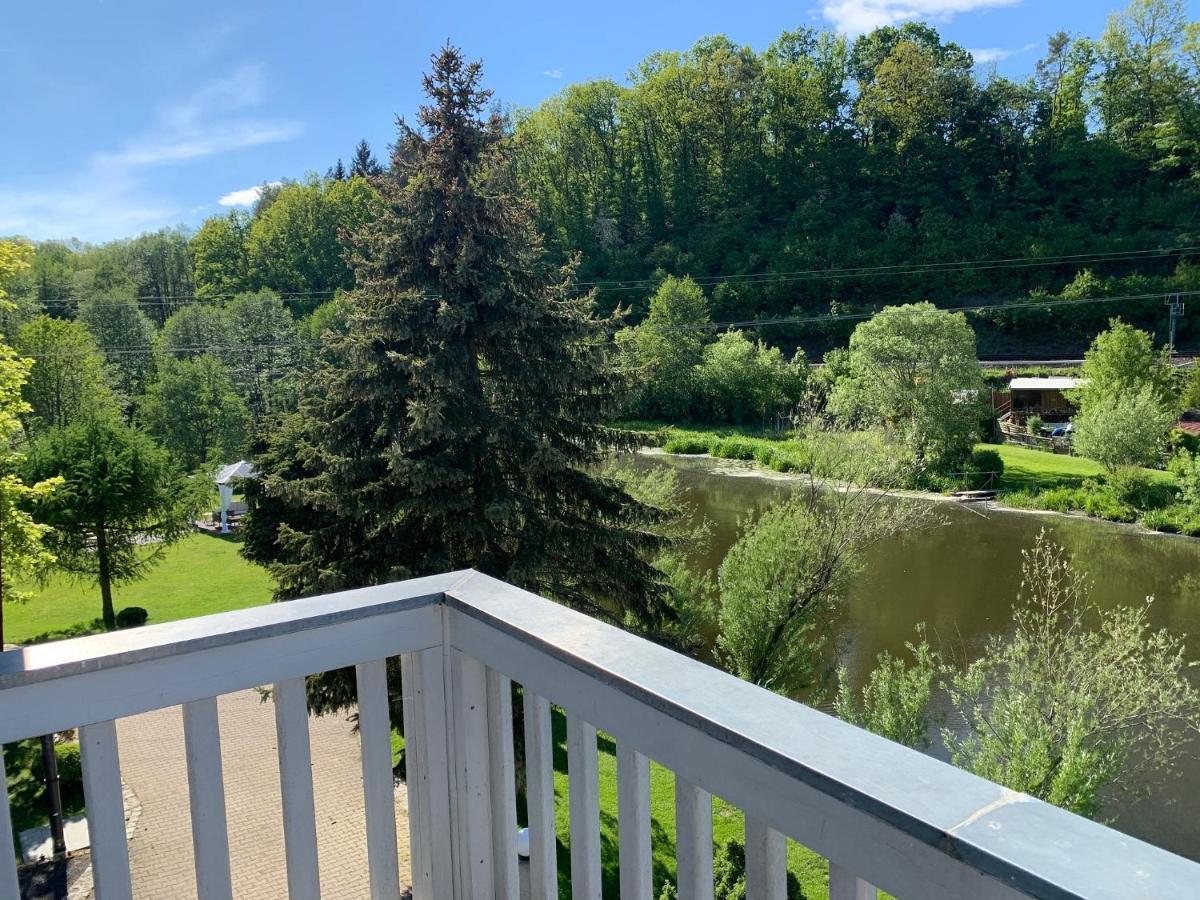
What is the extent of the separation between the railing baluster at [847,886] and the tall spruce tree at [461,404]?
672 centimetres

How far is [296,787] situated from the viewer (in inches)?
52.2

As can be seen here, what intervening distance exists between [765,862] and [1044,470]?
26.9 metres

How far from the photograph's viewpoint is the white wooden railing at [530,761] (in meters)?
0.74

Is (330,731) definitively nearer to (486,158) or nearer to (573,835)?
(486,158)

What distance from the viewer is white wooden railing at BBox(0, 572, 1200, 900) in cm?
74

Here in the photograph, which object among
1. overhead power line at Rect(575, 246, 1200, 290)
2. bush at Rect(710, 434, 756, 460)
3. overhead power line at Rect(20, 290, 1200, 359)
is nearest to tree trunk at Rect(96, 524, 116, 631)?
bush at Rect(710, 434, 756, 460)

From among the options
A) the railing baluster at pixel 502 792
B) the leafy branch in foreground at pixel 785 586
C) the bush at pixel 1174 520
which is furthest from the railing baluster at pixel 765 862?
the bush at pixel 1174 520

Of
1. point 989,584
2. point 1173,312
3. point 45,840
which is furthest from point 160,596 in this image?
point 1173,312

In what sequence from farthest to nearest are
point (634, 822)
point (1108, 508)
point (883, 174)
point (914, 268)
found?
1. point (883, 174)
2. point (914, 268)
3. point (1108, 508)
4. point (634, 822)

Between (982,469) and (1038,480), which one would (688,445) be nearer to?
(982,469)

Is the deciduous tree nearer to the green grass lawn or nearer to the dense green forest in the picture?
the green grass lawn

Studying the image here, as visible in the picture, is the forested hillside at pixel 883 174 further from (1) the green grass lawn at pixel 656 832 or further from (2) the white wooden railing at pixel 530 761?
(2) the white wooden railing at pixel 530 761

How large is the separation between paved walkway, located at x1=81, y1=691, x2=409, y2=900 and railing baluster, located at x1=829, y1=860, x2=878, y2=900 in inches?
46.0

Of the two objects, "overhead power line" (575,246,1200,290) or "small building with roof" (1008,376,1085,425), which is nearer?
"small building with roof" (1008,376,1085,425)
